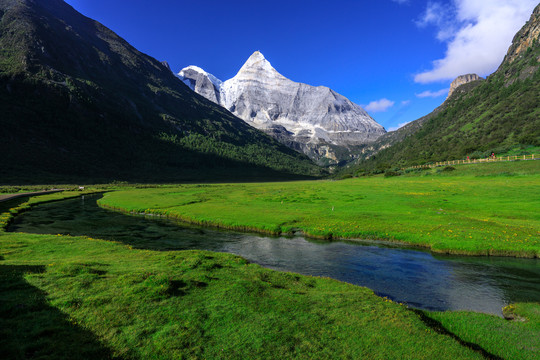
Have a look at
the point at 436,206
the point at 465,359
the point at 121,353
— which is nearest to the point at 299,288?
the point at 465,359

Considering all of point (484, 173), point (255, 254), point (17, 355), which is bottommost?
point (255, 254)

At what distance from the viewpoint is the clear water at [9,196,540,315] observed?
2076 centimetres

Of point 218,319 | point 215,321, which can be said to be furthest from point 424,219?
point 215,321

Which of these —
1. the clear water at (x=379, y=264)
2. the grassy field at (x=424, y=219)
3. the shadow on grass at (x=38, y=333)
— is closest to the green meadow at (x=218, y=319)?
the shadow on grass at (x=38, y=333)

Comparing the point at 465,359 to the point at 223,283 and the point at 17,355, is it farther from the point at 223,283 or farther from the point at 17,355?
the point at 17,355

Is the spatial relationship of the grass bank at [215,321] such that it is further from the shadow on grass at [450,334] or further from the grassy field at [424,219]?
the grassy field at [424,219]

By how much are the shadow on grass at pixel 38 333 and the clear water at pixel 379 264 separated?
59.7 ft

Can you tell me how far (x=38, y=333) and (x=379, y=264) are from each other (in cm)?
2738

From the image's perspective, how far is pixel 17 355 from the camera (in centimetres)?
977

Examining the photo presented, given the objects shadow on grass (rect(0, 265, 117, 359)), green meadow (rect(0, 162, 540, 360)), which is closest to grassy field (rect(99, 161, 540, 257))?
green meadow (rect(0, 162, 540, 360))

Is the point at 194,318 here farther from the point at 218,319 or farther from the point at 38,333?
the point at 38,333

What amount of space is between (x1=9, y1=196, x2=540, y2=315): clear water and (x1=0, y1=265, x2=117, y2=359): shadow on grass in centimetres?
1820

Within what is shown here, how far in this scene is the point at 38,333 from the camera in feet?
36.8

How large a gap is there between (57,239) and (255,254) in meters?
24.1
